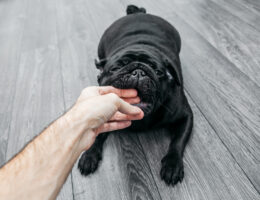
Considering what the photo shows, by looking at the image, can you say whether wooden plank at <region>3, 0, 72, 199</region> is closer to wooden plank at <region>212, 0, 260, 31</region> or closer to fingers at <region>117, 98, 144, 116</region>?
fingers at <region>117, 98, 144, 116</region>

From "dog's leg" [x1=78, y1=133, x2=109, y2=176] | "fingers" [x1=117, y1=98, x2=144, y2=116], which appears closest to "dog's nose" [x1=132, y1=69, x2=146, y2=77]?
"fingers" [x1=117, y1=98, x2=144, y2=116]

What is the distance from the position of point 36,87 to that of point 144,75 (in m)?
1.15

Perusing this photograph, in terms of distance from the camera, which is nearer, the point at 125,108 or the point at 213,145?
the point at 125,108

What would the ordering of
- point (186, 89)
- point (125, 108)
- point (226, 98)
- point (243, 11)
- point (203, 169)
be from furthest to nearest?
point (243, 11) → point (186, 89) → point (226, 98) → point (203, 169) → point (125, 108)

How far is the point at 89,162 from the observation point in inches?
51.7

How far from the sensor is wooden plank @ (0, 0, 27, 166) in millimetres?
1703

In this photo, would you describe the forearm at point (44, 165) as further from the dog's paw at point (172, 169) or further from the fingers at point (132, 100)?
the dog's paw at point (172, 169)

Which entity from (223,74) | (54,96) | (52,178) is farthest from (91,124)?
(223,74)

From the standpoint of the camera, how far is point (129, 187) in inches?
48.1

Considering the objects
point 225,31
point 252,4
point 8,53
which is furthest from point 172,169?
point 252,4

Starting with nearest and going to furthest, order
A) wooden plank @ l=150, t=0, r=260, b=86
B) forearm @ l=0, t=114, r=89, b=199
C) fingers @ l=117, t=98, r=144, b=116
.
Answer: forearm @ l=0, t=114, r=89, b=199 < fingers @ l=117, t=98, r=144, b=116 < wooden plank @ l=150, t=0, r=260, b=86

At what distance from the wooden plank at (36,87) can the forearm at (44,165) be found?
2.13 ft

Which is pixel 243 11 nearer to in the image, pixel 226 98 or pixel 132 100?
pixel 226 98

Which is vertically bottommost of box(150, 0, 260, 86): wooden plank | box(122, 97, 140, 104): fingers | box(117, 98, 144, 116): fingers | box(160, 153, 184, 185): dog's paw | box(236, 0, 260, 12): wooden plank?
box(160, 153, 184, 185): dog's paw
